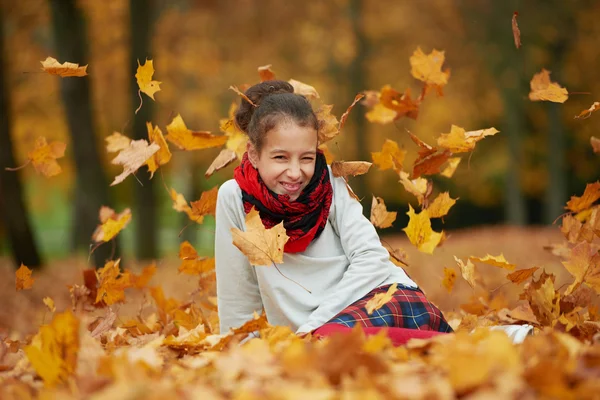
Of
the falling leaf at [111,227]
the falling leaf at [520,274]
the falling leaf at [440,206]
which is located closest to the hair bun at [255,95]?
the falling leaf at [111,227]

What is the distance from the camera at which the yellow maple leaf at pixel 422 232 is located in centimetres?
310

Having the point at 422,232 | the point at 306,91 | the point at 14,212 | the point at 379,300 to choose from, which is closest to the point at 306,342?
the point at 379,300

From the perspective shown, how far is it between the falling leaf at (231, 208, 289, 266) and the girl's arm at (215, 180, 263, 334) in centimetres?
31

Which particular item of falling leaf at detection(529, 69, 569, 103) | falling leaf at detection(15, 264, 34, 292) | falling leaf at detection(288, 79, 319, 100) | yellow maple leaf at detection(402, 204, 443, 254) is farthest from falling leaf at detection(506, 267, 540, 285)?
falling leaf at detection(15, 264, 34, 292)

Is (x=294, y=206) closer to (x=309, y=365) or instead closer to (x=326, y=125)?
(x=326, y=125)

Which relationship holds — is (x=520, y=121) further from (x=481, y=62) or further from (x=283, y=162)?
(x=283, y=162)

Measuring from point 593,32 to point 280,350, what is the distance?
11767 millimetres

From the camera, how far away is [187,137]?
3.33 metres

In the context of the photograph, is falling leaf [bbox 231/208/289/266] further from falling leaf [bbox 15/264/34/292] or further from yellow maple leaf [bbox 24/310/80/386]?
falling leaf [bbox 15/264/34/292]

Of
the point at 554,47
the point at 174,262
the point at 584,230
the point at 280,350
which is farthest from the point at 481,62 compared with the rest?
the point at 280,350

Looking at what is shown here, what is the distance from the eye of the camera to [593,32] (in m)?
12.2

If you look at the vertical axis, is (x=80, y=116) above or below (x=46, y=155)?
below

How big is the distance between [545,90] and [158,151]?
5.79 ft

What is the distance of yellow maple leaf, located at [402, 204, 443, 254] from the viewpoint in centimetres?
310
